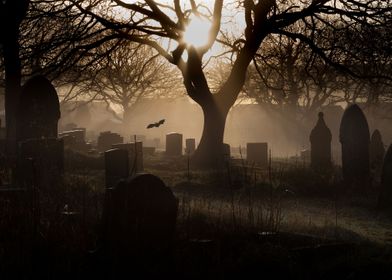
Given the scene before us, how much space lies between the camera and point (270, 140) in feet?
180

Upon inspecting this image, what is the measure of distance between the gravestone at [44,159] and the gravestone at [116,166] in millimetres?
1026

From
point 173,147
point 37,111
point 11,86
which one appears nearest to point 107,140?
point 173,147

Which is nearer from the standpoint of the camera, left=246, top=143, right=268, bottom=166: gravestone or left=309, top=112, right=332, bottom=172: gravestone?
left=309, top=112, right=332, bottom=172: gravestone

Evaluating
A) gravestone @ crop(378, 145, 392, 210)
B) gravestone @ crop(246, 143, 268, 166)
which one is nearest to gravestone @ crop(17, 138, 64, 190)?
gravestone @ crop(378, 145, 392, 210)

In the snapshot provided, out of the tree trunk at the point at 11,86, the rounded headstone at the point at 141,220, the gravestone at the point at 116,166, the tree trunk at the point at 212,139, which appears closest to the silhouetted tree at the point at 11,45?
the tree trunk at the point at 11,86

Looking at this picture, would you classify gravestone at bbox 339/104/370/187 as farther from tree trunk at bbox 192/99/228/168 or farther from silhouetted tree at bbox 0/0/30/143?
silhouetted tree at bbox 0/0/30/143

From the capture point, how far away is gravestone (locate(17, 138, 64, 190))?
12.2 m

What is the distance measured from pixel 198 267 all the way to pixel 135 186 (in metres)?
1.19

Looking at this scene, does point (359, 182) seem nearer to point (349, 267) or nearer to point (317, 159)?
point (317, 159)

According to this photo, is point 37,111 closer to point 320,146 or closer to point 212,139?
point 212,139

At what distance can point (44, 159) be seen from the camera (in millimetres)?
13172

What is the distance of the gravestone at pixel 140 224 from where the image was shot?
6.62 meters

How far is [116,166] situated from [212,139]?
8423 mm

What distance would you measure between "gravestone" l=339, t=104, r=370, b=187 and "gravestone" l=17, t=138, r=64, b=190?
7160mm
